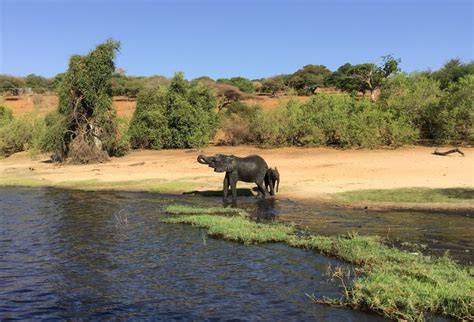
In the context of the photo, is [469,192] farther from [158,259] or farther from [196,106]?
[196,106]

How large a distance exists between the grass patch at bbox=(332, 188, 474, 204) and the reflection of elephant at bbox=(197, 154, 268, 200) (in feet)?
8.43

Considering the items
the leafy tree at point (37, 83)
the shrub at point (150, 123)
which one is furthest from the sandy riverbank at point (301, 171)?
the leafy tree at point (37, 83)

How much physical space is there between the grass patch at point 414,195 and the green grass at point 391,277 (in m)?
5.25

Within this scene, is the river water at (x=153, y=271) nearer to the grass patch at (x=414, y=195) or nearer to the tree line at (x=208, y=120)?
the grass patch at (x=414, y=195)

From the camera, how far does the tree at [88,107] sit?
29938mm

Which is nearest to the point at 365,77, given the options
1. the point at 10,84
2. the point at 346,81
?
the point at 346,81

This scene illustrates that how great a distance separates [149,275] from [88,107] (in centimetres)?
2400

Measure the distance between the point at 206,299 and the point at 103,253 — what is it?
3.69 meters

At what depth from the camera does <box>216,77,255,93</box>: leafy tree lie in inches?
2976

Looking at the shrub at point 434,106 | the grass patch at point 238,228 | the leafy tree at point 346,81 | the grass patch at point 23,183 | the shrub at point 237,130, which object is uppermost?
the leafy tree at point 346,81

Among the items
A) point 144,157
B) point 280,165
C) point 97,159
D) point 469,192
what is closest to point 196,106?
point 144,157

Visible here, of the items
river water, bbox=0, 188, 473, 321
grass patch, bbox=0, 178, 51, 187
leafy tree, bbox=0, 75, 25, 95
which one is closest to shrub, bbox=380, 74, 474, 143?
river water, bbox=0, 188, 473, 321

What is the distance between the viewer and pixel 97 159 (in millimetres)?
30125

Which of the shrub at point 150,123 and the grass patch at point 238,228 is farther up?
the shrub at point 150,123
